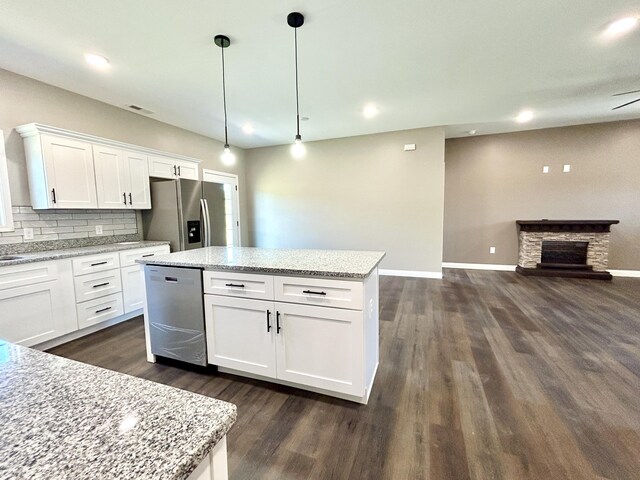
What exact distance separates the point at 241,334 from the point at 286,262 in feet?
2.11

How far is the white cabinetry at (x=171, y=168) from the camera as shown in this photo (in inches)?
152

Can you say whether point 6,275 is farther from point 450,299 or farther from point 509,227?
point 509,227

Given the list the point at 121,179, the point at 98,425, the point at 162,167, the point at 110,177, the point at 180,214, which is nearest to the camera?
the point at 98,425

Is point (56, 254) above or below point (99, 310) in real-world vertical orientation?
above

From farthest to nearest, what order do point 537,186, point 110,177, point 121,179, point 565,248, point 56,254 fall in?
point 537,186, point 565,248, point 121,179, point 110,177, point 56,254

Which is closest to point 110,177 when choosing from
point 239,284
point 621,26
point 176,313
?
point 176,313

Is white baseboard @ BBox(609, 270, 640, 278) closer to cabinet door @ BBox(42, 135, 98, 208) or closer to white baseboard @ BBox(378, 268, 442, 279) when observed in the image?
white baseboard @ BBox(378, 268, 442, 279)

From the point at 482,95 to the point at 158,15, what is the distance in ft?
11.8

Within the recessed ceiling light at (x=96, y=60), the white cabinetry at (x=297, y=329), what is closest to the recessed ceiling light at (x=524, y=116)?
the white cabinetry at (x=297, y=329)

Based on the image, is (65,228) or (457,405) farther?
(65,228)

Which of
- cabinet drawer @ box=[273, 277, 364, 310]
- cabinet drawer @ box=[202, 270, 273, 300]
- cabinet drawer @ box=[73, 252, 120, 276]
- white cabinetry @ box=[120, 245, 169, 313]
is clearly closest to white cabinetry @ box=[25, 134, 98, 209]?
cabinet drawer @ box=[73, 252, 120, 276]

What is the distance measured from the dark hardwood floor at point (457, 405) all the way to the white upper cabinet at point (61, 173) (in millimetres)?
1492

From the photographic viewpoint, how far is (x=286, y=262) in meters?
2.06

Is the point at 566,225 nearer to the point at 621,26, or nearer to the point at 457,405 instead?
the point at 621,26
